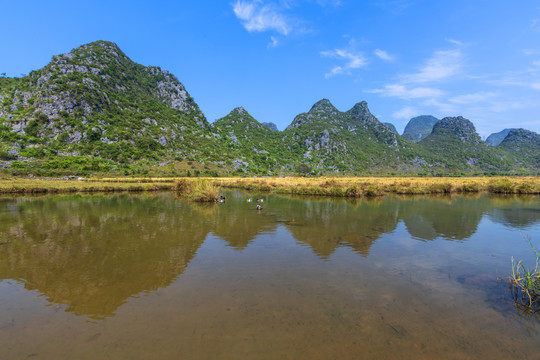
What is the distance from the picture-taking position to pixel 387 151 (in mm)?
183625

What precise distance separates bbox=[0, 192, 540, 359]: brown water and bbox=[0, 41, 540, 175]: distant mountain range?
69.7 meters

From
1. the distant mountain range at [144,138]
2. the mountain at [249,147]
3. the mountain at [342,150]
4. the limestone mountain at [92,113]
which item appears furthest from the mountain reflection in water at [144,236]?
the mountain at [342,150]

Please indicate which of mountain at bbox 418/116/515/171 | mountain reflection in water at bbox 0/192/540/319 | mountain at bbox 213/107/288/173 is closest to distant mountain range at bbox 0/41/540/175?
mountain at bbox 418/116/515/171

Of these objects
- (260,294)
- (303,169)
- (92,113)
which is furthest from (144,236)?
(303,169)

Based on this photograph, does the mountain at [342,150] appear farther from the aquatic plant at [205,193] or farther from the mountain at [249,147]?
the aquatic plant at [205,193]

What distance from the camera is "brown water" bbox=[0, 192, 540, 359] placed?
562 cm

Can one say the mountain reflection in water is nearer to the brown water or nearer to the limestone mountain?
the brown water

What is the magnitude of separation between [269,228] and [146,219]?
10709 millimetres

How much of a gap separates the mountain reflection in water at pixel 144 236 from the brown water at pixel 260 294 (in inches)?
3.8

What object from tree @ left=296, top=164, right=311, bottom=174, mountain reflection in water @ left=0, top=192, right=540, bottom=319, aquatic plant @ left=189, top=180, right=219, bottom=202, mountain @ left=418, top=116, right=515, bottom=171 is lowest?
mountain reflection in water @ left=0, top=192, right=540, bottom=319

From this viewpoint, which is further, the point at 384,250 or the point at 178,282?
the point at 384,250

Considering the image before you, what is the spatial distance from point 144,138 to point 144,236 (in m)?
103

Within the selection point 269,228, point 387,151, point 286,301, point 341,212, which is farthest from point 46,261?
point 387,151

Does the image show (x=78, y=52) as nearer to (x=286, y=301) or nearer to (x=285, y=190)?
(x=285, y=190)
